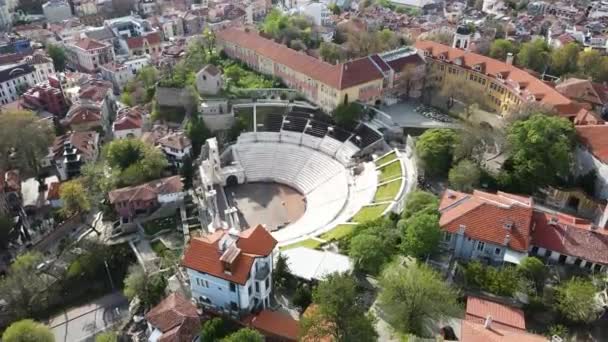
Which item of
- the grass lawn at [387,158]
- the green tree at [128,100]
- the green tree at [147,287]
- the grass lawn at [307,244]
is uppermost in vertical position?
the green tree at [128,100]

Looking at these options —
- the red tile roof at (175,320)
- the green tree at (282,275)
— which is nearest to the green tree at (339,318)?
the green tree at (282,275)

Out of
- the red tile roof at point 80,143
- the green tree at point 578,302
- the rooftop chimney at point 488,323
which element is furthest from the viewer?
the red tile roof at point 80,143

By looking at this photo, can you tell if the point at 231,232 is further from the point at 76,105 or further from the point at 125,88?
the point at 125,88

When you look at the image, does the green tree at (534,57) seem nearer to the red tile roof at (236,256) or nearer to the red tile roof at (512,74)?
the red tile roof at (512,74)

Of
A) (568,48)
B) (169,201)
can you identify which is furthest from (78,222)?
(568,48)

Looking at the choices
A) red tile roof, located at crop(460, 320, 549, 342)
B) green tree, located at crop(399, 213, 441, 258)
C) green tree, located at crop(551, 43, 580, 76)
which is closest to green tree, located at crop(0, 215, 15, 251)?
green tree, located at crop(399, 213, 441, 258)
